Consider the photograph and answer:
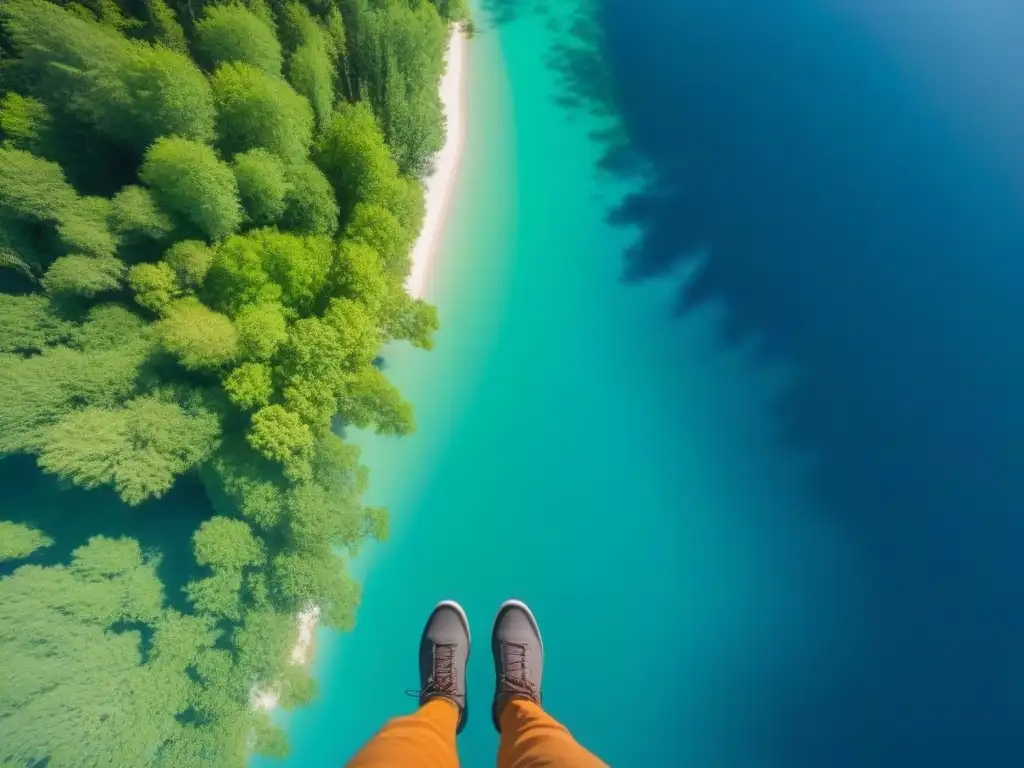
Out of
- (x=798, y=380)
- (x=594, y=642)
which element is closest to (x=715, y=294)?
(x=798, y=380)

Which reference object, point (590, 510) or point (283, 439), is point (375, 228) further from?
point (590, 510)

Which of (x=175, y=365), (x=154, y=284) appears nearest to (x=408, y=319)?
(x=175, y=365)

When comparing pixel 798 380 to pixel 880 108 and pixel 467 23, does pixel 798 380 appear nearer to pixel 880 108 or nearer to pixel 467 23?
pixel 880 108

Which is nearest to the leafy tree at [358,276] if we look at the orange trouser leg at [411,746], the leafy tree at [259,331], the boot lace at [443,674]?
the leafy tree at [259,331]

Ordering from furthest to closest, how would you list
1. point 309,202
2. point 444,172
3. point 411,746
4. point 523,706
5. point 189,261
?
1. point 444,172
2. point 309,202
3. point 189,261
4. point 523,706
5. point 411,746

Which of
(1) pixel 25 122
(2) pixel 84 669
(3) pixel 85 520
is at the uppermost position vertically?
(1) pixel 25 122

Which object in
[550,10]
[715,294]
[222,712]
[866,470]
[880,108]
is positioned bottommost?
[222,712]
